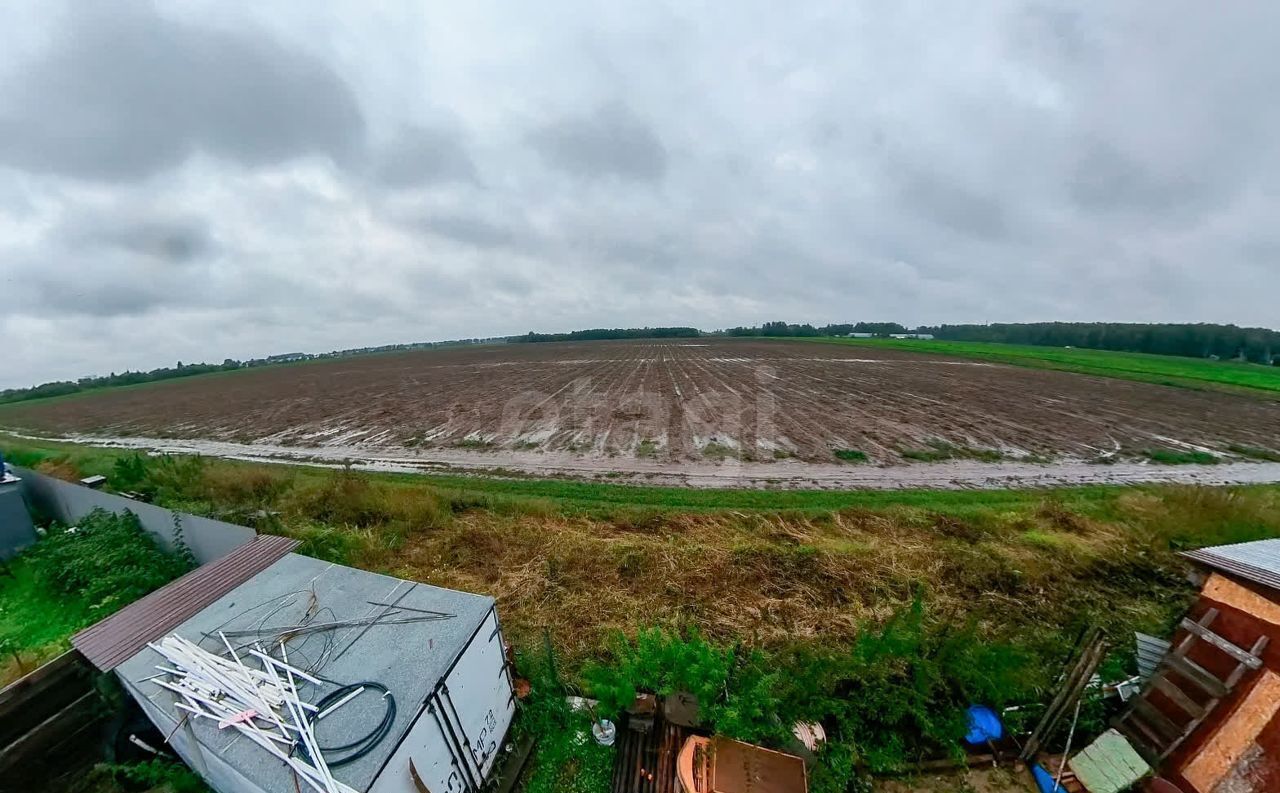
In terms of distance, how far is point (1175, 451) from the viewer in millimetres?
18359

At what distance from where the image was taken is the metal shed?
11.8 feet

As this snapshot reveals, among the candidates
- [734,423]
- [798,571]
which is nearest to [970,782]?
[798,571]

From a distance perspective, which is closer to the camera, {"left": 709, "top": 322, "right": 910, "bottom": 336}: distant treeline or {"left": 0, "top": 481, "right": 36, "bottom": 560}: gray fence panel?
{"left": 0, "top": 481, "right": 36, "bottom": 560}: gray fence panel

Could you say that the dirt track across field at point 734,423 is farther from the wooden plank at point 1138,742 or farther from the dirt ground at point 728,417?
the wooden plank at point 1138,742

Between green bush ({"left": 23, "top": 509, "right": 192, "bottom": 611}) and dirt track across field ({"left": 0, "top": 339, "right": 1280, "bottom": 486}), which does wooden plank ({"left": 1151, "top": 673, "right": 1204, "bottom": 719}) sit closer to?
dirt track across field ({"left": 0, "top": 339, "right": 1280, "bottom": 486})

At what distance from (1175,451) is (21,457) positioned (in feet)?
159

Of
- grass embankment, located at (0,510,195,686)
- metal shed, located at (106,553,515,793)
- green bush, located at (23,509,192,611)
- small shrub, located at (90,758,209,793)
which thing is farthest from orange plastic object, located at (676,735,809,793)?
green bush, located at (23,509,192,611)

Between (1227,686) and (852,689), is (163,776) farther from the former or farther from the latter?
(1227,686)

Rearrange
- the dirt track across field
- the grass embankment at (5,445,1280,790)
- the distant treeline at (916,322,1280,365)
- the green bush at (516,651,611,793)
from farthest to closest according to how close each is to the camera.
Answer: the distant treeline at (916,322,1280,365), the dirt track across field, the grass embankment at (5,445,1280,790), the green bush at (516,651,611,793)

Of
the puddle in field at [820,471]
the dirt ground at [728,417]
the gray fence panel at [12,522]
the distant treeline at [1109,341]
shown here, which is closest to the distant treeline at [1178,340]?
the distant treeline at [1109,341]

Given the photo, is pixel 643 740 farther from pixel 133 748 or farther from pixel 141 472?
pixel 141 472

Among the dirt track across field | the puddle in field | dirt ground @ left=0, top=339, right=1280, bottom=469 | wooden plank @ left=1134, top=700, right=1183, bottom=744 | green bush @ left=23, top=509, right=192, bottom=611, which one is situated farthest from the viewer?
dirt ground @ left=0, top=339, right=1280, bottom=469

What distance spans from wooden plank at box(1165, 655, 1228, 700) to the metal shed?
761 centimetres

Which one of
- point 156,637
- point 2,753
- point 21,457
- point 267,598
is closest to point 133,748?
point 2,753
